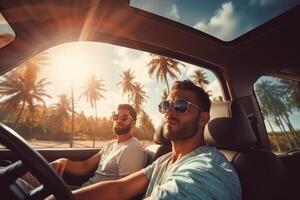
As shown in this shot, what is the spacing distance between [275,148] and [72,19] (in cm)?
272

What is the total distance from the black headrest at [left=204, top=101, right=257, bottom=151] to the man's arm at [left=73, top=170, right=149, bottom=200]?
704 millimetres

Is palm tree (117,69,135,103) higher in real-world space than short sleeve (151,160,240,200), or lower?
higher

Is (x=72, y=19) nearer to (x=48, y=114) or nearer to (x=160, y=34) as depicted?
(x=160, y=34)

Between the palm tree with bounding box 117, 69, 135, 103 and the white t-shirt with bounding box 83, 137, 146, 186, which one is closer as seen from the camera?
the white t-shirt with bounding box 83, 137, 146, 186

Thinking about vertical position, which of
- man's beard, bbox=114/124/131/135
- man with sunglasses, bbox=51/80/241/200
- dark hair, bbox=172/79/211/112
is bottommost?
man with sunglasses, bbox=51/80/241/200

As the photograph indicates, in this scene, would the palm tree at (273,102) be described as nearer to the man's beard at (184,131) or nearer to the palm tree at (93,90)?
the man's beard at (184,131)

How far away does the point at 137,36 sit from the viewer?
112 inches

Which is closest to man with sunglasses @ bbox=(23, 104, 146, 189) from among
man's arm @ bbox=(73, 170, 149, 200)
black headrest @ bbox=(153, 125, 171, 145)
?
black headrest @ bbox=(153, 125, 171, 145)

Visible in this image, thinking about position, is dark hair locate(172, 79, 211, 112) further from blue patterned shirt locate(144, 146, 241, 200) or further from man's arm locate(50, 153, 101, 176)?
man's arm locate(50, 153, 101, 176)

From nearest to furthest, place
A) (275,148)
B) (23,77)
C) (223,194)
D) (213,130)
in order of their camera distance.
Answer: (223,194) → (213,130) → (275,148) → (23,77)

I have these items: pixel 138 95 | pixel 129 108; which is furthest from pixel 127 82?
pixel 129 108

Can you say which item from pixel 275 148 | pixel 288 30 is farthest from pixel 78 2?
pixel 275 148

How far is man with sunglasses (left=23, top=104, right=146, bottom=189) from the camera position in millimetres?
3096

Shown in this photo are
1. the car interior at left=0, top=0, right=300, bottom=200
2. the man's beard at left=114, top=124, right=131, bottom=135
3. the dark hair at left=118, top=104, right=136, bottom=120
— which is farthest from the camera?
the dark hair at left=118, top=104, right=136, bottom=120
